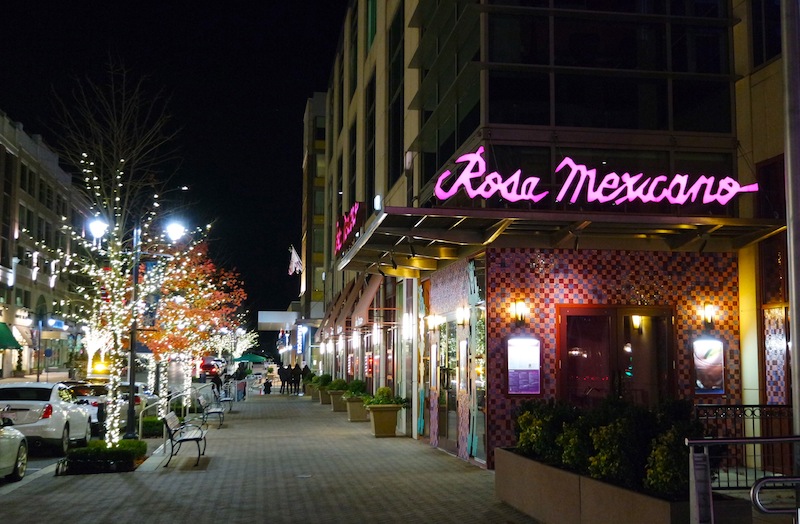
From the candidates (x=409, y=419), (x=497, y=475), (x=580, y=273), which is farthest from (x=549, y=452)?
(x=409, y=419)

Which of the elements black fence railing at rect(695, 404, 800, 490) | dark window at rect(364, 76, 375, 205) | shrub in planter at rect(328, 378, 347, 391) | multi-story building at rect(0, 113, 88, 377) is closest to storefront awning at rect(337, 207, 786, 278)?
black fence railing at rect(695, 404, 800, 490)

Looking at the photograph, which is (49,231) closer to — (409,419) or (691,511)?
(409,419)

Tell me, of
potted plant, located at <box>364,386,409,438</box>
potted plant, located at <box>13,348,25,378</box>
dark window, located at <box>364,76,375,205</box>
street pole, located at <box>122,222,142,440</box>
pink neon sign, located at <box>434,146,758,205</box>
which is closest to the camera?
pink neon sign, located at <box>434,146,758,205</box>

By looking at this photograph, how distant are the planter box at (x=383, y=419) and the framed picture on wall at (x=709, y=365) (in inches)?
342

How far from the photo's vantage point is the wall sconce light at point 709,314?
15477 mm

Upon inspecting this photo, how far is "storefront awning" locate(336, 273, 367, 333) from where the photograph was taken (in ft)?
102

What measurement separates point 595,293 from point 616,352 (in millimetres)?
1092

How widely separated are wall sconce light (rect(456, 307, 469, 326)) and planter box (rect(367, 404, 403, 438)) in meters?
5.39

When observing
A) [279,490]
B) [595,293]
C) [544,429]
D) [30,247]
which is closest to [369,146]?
[595,293]

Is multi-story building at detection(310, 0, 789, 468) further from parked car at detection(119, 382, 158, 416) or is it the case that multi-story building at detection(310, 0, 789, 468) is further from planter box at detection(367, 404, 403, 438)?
parked car at detection(119, 382, 158, 416)

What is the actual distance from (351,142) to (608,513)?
31.2m

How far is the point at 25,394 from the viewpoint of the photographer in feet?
60.5

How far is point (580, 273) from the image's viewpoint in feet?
50.8

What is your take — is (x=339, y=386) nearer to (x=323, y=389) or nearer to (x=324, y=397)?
(x=323, y=389)
